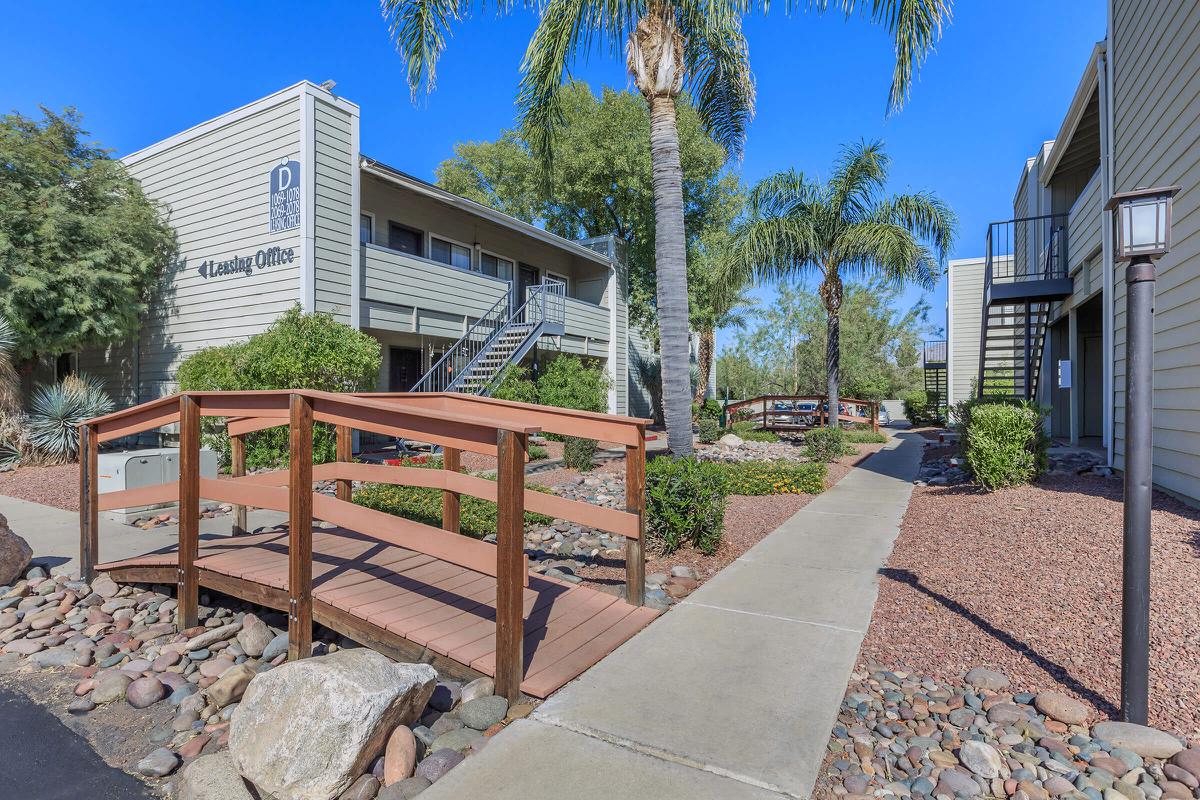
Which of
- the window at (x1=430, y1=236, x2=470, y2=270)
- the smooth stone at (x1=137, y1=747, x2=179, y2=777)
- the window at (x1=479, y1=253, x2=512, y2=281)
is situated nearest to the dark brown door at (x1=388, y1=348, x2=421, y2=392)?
the window at (x1=430, y1=236, x2=470, y2=270)

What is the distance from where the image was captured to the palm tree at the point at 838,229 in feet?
44.5

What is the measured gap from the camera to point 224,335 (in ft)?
36.1

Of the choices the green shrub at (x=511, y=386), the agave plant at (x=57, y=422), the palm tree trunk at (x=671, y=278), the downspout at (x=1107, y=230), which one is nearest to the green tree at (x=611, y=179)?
the green shrub at (x=511, y=386)

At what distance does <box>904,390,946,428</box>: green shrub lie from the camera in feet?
82.2

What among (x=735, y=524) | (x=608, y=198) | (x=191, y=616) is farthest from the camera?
(x=608, y=198)

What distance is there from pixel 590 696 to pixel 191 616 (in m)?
2.95

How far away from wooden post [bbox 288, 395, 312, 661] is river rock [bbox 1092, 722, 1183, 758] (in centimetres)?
393

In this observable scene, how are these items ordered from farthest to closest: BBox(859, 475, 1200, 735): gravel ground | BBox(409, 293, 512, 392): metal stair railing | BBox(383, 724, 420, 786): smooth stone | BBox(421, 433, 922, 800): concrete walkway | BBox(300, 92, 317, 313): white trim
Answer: BBox(409, 293, 512, 392): metal stair railing
BBox(300, 92, 317, 313): white trim
BBox(859, 475, 1200, 735): gravel ground
BBox(383, 724, 420, 786): smooth stone
BBox(421, 433, 922, 800): concrete walkway

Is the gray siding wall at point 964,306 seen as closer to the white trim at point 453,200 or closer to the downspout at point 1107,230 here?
the downspout at point 1107,230

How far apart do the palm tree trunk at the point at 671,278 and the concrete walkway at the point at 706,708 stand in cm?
309

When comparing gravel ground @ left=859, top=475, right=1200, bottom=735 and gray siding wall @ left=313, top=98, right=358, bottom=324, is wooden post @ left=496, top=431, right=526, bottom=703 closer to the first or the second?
gravel ground @ left=859, top=475, right=1200, bottom=735

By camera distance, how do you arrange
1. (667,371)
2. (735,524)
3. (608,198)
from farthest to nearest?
(608,198) < (667,371) < (735,524)

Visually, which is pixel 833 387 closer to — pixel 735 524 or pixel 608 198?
pixel 735 524

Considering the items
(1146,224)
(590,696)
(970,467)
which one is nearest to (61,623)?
(590,696)
